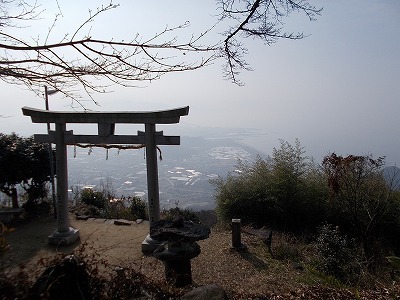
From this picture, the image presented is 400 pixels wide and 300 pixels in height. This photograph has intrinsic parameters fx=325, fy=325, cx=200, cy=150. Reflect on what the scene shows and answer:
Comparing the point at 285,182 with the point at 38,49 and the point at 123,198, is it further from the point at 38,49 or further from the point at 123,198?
the point at 38,49

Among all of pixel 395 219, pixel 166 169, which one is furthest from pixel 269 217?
pixel 166 169

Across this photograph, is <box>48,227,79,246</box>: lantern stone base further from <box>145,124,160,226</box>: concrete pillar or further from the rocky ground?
<box>145,124,160,226</box>: concrete pillar

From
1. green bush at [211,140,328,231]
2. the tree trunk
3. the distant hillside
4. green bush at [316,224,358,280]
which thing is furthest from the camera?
the tree trunk

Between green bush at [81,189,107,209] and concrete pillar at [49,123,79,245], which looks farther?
green bush at [81,189,107,209]

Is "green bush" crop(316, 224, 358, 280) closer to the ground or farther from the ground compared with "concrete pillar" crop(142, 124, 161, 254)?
closer to the ground

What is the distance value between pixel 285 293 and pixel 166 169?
41.4m

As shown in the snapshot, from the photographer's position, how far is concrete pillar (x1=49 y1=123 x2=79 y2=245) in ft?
23.1

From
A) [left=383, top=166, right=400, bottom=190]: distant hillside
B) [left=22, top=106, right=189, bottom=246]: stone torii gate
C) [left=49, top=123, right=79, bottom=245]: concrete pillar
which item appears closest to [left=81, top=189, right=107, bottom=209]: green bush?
[left=22, top=106, right=189, bottom=246]: stone torii gate

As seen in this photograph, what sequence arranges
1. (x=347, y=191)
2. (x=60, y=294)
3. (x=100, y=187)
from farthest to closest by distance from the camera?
(x=100, y=187), (x=347, y=191), (x=60, y=294)

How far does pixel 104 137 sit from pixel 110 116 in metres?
0.50

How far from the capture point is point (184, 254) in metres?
4.58

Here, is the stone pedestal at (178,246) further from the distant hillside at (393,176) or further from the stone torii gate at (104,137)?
the distant hillside at (393,176)

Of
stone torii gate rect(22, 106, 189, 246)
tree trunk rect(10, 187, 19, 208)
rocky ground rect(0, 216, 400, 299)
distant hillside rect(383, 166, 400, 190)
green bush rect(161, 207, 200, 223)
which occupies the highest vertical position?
stone torii gate rect(22, 106, 189, 246)

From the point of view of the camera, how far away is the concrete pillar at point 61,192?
7.03 meters
